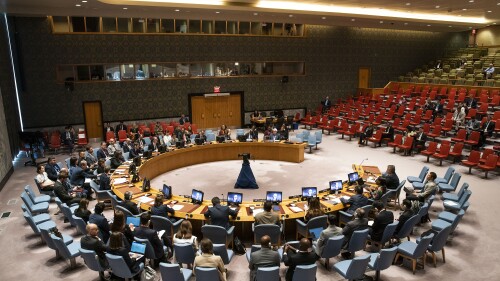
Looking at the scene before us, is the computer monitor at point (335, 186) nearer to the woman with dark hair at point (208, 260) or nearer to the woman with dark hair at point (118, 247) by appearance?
the woman with dark hair at point (208, 260)

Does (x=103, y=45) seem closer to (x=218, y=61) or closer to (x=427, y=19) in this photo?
(x=218, y=61)

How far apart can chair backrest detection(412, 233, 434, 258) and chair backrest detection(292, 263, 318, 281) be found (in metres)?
2.34

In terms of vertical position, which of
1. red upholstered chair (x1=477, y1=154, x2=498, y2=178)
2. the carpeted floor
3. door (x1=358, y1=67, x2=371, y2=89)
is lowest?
the carpeted floor

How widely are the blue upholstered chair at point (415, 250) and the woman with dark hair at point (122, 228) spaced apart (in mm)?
5040

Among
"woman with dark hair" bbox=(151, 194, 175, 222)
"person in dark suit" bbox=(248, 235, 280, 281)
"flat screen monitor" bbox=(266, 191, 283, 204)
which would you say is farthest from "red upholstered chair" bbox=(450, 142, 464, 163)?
"woman with dark hair" bbox=(151, 194, 175, 222)

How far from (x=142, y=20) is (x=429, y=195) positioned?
1579 cm

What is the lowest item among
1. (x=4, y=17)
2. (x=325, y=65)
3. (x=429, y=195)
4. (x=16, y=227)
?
(x=16, y=227)

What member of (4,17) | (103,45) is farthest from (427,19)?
(4,17)

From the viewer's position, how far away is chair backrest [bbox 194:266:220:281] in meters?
5.52

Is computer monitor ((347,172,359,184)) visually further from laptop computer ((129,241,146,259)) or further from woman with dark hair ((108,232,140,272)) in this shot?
woman with dark hair ((108,232,140,272))

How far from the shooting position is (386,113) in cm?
2044

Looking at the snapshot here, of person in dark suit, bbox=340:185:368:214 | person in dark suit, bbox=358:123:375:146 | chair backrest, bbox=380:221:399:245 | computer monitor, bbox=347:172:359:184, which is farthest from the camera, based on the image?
person in dark suit, bbox=358:123:375:146

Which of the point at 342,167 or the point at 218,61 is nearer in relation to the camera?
the point at 342,167

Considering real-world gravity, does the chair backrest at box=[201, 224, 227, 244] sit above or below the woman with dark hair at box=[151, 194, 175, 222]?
below
